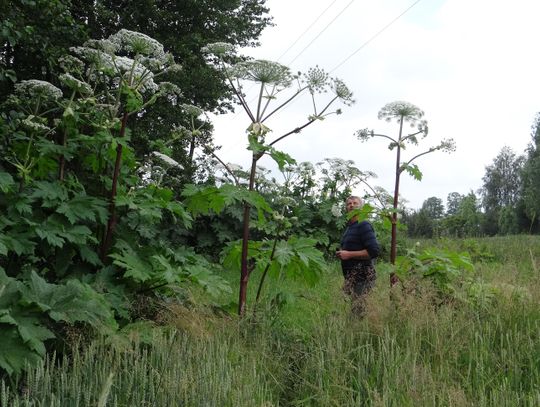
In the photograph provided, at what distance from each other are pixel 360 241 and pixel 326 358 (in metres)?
2.46

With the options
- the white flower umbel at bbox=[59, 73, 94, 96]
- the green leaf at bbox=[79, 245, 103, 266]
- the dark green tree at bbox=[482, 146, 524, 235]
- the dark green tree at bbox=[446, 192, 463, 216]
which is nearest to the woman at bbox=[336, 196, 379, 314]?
the green leaf at bbox=[79, 245, 103, 266]

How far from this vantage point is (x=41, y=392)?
8.82ft

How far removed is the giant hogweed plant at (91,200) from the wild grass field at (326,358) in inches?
13.2

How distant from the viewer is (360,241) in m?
6.00

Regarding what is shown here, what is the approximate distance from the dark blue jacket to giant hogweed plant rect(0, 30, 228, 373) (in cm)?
210

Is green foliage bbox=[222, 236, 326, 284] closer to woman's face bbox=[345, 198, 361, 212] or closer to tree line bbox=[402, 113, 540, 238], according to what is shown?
woman's face bbox=[345, 198, 361, 212]

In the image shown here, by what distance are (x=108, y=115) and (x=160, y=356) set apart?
6.81 feet

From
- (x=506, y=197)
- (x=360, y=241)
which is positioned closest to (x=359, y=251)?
(x=360, y=241)

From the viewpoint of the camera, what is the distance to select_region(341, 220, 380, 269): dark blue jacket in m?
5.87

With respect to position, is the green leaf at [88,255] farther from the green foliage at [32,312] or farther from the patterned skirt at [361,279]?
the patterned skirt at [361,279]

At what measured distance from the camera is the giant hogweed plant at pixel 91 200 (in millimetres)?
3787

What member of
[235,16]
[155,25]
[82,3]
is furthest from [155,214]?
[235,16]

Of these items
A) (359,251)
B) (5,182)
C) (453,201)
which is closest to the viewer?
(5,182)

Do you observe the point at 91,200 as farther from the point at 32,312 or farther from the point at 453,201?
the point at 453,201
